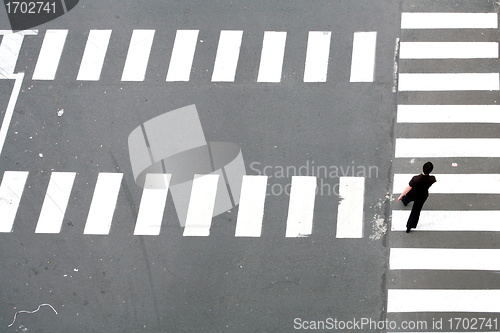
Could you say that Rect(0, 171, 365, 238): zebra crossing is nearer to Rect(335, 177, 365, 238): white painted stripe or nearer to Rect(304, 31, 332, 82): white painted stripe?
Rect(335, 177, 365, 238): white painted stripe

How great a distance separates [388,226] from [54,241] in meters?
6.57

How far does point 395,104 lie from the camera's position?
9.96 metres

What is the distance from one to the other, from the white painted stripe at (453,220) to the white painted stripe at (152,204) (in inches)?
180

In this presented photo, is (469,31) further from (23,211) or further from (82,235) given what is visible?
(23,211)

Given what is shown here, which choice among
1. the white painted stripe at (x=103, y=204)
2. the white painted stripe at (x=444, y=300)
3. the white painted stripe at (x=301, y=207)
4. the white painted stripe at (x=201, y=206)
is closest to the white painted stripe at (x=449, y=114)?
the white painted stripe at (x=301, y=207)

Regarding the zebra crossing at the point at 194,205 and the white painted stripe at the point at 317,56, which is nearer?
the zebra crossing at the point at 194,205

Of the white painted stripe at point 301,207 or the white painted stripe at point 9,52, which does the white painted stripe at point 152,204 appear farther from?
the white painted stripe at point 9,52

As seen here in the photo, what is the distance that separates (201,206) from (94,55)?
14.7ft

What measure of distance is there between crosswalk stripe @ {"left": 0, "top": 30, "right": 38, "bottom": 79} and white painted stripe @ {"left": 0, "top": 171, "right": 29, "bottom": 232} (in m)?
2.48

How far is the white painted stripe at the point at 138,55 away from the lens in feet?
34.6

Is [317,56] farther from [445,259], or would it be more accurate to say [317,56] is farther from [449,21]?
[445,259]

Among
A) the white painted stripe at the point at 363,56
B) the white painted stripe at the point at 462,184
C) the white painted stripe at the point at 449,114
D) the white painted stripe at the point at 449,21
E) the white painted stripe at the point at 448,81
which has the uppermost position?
the white painted stripe at the point at 449,21

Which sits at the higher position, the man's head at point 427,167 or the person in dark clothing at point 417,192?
the man's head at point 427,167

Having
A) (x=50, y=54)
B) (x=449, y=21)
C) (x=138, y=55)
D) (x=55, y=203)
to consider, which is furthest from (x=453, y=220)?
(x=50, y=54)
